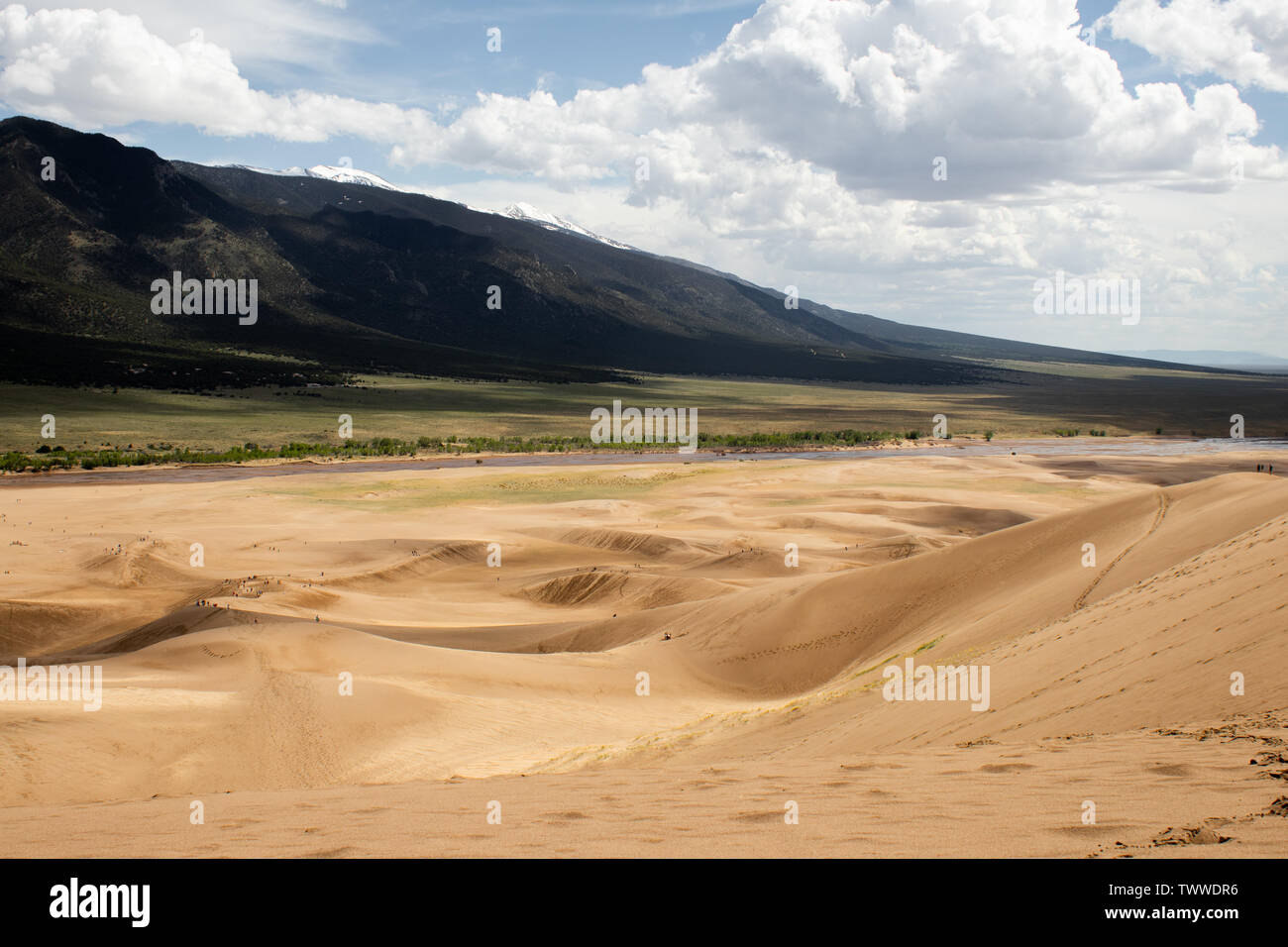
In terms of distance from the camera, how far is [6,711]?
11.7 metres

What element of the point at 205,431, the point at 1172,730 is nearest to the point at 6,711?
the point at 1172,730

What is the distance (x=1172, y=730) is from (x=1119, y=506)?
13.5m

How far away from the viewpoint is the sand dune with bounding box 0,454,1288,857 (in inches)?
260

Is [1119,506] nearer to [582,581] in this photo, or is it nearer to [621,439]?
[582,581]

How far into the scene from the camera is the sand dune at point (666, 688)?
6602 millimetres
